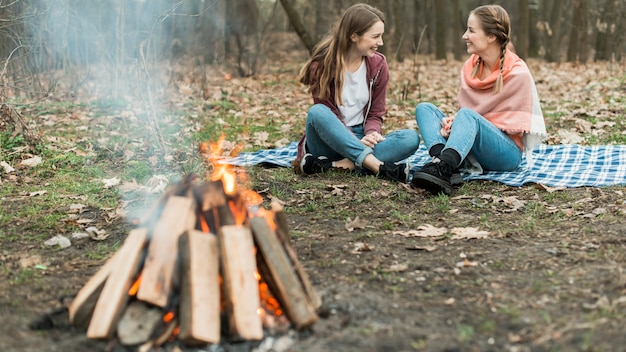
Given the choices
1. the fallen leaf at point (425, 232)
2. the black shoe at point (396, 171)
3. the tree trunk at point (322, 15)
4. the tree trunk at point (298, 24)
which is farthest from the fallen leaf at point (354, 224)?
the tree trunk at point (322, 15)

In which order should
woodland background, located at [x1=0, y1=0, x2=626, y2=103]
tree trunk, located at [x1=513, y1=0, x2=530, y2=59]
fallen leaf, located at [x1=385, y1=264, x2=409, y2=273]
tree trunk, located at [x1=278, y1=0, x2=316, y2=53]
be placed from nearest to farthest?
fallen leaf, located at [x1=385, y1=264, x2=409, y2=273] → woodland background, located at [x1=0, y1=0, x2=626, y2=103] → tree trunk, located at [x1=278, y1=0, x2=316, y2=53] → tree trunk, located at [x1=513, y1=0, x2=530, y2=59]

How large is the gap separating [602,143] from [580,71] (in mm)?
8583

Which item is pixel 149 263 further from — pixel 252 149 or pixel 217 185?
pixel 252 149

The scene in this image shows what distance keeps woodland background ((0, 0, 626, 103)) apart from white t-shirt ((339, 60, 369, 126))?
1.68 meters

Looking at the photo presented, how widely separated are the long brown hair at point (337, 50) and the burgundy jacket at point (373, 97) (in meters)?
0.07

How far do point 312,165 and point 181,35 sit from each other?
785 centimetres

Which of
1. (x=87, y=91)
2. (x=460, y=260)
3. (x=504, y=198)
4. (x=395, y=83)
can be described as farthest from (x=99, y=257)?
(x=395, y=83)

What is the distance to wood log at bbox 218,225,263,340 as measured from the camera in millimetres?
2564

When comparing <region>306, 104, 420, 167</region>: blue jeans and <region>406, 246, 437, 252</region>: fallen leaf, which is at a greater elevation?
<region>306, 104, 420, 167</region>: blue jeans

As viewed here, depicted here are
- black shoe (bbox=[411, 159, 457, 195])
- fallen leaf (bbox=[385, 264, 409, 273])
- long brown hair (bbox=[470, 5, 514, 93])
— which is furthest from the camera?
long brown hair (bbox=[470, 5, 514, 93])

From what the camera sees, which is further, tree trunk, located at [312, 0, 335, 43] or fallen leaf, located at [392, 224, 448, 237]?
tree trunk, located at [312, 0, 335, 43]

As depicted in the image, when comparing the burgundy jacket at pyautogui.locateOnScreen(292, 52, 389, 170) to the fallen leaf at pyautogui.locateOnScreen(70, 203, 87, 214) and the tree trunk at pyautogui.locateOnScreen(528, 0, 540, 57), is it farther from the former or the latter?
the tree trunk at pyautogui.locateOnScreen(528, 0, 540, 57)

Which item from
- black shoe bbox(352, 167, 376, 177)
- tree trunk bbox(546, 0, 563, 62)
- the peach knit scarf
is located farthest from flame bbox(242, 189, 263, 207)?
tree trunk bbox(546, 0, 563, 62)

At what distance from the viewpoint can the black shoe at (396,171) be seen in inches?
203
